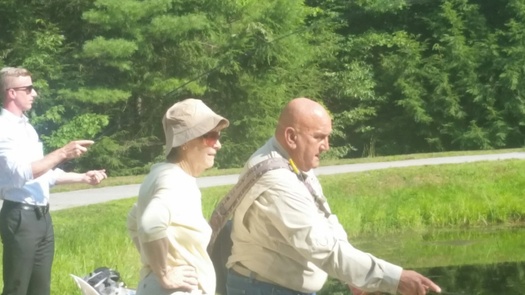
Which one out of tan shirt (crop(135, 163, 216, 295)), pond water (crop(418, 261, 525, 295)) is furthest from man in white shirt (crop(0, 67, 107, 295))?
pond water (crop(418, 261, 525, 295))

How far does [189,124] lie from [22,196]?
194 cm

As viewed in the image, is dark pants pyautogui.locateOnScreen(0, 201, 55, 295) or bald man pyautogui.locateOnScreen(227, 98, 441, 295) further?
dark pants pyautogui.locateOnScreen(0, 201, 55, 295)

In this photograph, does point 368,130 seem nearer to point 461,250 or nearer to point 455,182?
point 455,182

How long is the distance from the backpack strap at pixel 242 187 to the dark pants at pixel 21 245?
1651 millimetres

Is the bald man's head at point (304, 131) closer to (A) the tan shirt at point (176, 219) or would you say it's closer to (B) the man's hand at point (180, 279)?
(A) the tan shirt at point (176, 219)

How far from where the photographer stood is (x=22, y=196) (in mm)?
5426

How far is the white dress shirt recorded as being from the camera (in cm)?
518

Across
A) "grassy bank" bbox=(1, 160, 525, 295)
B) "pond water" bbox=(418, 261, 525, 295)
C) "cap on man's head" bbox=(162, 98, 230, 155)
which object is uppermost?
"cap on man's head" bbox=(162, 98, 230, 155)

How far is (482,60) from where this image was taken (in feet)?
85.2

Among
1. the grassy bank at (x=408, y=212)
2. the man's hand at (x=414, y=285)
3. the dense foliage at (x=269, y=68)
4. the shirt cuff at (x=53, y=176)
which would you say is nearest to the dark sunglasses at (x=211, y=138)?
the man's hand at (x=414, y=285)

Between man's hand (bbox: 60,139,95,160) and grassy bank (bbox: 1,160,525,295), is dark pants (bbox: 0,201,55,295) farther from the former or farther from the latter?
grassy bank (bbox: 1,160,525,295)

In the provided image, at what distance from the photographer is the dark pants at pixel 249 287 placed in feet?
12.9

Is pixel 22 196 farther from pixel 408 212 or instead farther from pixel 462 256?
pixel 408 212

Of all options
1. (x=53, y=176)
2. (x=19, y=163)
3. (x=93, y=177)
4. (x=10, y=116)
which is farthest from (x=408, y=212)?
(x=19, y=163)
